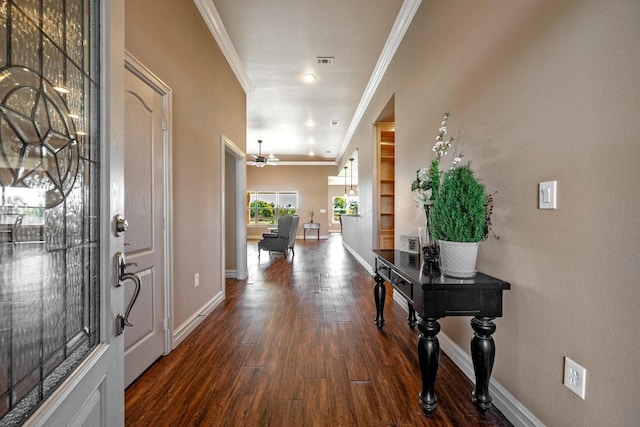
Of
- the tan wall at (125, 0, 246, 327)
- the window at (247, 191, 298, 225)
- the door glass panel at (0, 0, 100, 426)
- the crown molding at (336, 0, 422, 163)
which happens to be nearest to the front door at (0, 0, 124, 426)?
the door glass panel at (0, 0, 100, 426)

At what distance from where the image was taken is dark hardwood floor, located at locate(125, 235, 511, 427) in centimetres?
159

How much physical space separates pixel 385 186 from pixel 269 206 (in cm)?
740

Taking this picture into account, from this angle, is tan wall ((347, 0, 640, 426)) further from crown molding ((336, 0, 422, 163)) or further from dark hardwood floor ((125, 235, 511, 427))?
crown molding ((336, 0, 422, 163))

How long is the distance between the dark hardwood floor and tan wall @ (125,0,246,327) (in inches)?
19.6

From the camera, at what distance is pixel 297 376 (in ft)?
6.43

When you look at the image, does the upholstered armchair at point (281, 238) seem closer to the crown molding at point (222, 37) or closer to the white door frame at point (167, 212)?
the crown molding at point (222, 37)

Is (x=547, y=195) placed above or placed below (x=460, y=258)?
above

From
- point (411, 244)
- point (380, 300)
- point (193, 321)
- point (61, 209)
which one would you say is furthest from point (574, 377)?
point (193, 321)

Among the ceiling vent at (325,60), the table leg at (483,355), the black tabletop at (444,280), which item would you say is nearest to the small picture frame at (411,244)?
the black tabletop at (444,280)

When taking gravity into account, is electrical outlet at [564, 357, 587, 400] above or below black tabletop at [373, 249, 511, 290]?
below

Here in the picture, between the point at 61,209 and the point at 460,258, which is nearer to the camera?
the point at 61,209

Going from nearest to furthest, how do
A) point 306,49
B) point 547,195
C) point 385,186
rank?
point 547,195
point 306,49
point 385,186

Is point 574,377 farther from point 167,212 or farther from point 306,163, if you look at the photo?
point 306,163

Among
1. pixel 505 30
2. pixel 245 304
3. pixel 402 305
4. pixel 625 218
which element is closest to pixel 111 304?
pixel 625 218
